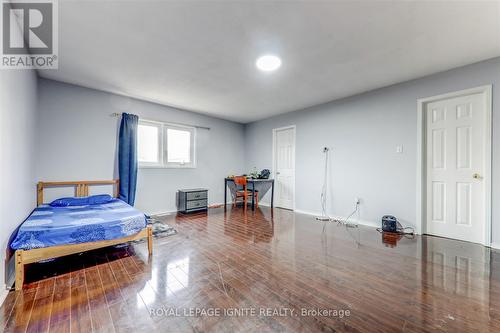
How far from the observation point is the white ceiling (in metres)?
1.83

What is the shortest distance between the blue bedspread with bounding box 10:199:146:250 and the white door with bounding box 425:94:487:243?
171 inches

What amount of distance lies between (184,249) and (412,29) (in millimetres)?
3567

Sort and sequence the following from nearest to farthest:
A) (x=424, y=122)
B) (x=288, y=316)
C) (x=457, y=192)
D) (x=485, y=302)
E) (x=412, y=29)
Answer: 1. (x=288, y=316)
2. (x=485, y=302)
3. (x=412, y=29)
4. (x=457, y=192)
5. (x=424, y=122)

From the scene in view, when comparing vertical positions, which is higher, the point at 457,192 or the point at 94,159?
the point at 94,159

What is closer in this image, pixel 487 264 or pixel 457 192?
pixel 487 264

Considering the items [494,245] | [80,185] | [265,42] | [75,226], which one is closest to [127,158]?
[80,185]

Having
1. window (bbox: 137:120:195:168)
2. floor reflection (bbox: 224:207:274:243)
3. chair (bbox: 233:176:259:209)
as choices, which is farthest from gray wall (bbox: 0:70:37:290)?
chair (bbox: 233:176:259:209)

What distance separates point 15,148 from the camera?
2.05m

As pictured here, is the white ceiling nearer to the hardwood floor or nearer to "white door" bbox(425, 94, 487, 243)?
"white door" bbox(425, 94, 487, 243)

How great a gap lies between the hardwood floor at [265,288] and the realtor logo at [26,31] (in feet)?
6.57

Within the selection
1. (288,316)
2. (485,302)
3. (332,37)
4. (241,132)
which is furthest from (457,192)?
(241,132)

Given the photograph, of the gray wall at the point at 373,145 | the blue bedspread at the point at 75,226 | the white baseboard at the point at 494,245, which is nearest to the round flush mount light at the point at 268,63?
the gray wall at the point at 373,145

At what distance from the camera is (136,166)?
4020 millimetres

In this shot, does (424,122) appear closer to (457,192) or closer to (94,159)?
(457,192)
